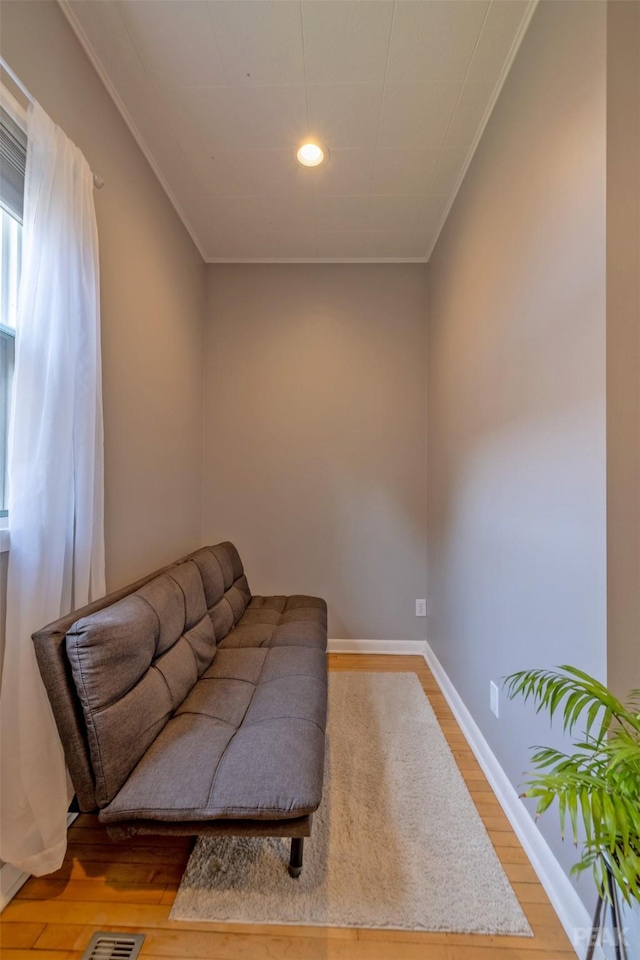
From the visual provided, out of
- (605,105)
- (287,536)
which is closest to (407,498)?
(287,536)

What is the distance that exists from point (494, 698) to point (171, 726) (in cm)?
124

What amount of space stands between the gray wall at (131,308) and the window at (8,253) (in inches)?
7.3

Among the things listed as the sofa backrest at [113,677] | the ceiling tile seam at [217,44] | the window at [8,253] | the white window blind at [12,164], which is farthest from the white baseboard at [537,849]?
the ceiling tile seam at [217,44]

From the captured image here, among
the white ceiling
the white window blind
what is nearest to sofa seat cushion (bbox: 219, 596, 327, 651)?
the white window blind

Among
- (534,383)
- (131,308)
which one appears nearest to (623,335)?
(534,383)

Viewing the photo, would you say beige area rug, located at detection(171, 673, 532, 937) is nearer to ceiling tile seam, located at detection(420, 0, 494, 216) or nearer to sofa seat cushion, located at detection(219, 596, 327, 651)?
sofa seat cushion, located at detection(219, 596, 327, 651)

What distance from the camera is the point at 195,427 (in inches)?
101

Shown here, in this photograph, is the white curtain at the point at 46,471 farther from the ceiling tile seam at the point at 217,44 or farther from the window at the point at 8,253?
the ceiling tile seam at the point at 217,44

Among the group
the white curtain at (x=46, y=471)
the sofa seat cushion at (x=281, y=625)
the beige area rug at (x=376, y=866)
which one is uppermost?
the white curtain at (x=46, y=471)

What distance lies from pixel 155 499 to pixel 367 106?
6.66ft

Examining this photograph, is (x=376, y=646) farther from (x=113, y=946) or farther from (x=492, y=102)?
(x=492, y=102)

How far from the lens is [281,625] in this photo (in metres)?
2.07

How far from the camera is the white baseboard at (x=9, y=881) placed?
1.08 metres

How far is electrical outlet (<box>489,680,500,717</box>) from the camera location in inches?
59.2
